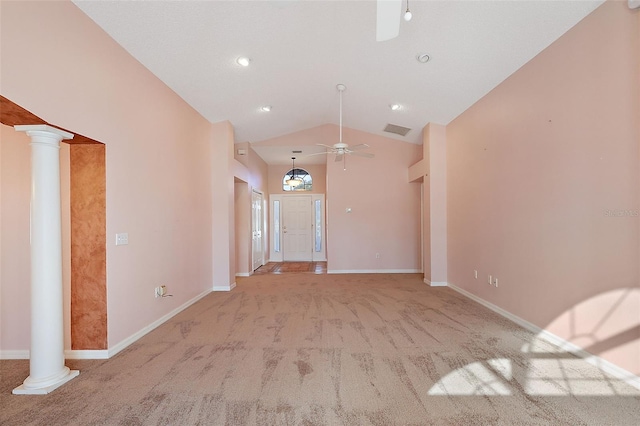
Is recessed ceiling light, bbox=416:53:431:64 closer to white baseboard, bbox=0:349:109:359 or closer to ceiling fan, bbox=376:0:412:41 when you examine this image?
ceiling fan, bbox=376:0:412:41

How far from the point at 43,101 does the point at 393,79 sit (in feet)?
12.7

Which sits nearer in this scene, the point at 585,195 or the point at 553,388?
the point at 553,388

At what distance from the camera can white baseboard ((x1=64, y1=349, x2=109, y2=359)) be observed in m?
2.88

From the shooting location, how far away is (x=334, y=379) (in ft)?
7.96

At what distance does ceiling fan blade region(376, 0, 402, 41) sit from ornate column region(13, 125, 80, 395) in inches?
99.9

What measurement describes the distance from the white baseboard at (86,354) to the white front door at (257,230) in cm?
467

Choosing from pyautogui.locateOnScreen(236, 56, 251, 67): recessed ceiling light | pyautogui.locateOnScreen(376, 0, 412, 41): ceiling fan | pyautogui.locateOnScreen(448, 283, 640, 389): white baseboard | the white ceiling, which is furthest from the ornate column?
pyautogui.locateOnScreen(448, 283, 640, 389): white baseboard

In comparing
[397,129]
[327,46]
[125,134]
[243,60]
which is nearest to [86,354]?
[125,134]

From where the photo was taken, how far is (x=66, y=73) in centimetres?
251

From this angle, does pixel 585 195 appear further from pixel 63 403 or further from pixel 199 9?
pixel 63 403

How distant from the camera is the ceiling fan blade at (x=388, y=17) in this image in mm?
2049

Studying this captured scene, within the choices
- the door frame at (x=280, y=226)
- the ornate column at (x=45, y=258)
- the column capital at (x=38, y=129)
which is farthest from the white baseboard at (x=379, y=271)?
the column capital at (x=38, y=129)

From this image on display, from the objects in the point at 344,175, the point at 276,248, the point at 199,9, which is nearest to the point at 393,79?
the point at 199,9

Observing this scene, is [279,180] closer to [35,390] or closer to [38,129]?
[38,129]
